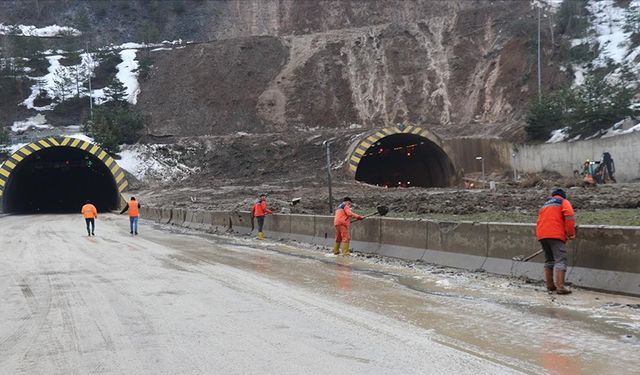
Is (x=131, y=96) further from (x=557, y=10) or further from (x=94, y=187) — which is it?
(x=557, y=10)

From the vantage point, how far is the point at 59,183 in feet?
202

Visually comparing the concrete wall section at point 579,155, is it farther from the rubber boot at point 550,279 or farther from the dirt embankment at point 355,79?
the rubber boot at point 550,279

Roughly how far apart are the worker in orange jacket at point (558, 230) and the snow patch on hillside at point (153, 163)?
38.9 meters

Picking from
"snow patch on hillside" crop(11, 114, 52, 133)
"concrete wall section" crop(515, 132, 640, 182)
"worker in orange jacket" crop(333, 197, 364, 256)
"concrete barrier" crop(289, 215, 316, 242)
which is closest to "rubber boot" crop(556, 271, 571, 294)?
"worker in orange jacket" crop(333, 197, 364, 256)

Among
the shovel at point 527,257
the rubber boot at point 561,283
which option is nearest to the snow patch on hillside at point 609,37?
the shovel at point 527,257

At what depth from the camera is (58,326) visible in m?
7.92

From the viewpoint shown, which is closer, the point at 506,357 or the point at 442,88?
the point at 506,357

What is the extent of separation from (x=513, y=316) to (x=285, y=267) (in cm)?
649

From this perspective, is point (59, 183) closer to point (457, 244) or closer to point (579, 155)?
point (579, 155)

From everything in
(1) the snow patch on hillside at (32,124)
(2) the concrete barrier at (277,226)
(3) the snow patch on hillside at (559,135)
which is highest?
(1) the snow patch on hillside at (32,124)

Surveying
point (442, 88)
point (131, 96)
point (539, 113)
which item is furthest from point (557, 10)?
point (131, 96)

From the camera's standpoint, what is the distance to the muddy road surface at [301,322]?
240 inches

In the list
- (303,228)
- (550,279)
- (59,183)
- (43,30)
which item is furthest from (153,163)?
(43,30)

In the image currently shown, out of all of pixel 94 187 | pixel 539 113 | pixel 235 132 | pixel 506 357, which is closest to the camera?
pixel 506 357
